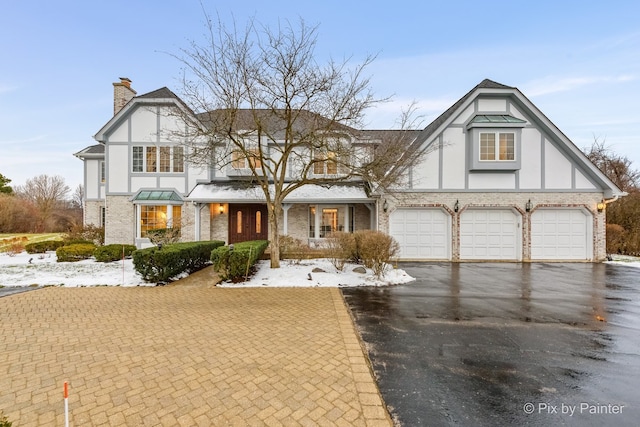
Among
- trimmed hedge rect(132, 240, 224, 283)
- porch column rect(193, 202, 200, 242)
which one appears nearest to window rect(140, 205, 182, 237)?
porch column rect(193, 202, 200, 242)

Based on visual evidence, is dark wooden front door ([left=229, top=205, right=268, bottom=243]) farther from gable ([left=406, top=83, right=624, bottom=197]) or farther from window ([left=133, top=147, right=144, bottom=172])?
gable ([left=406, top=83, right=624, bottom=197])

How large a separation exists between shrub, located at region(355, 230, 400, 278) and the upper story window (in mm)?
11816

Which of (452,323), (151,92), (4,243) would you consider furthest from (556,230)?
(4,243)

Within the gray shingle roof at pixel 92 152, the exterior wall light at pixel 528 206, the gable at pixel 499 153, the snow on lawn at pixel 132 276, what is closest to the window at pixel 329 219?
the gable at pixel 499 153

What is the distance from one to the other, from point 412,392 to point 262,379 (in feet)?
5.78

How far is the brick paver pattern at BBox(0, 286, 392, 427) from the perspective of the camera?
8.84 feet

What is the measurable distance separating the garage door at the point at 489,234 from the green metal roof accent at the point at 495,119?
4.25 meters

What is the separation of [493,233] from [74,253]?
63.9 ft

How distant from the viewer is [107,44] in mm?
17828

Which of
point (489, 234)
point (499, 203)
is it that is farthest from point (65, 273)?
point (499, 203)

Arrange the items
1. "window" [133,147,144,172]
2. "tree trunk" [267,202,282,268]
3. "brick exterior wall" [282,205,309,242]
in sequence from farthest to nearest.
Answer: "brick exterior wall" [282,205,309,242] → "window" [133,147,144,172] → "tree trunk" [267,202,282,268]

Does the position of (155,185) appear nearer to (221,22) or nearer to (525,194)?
(221,22)

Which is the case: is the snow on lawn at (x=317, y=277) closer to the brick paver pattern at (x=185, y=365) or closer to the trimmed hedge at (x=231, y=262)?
the trimmed hedge at (x=231, y=262)

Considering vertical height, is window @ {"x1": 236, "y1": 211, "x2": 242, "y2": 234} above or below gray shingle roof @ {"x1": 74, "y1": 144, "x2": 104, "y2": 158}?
below
